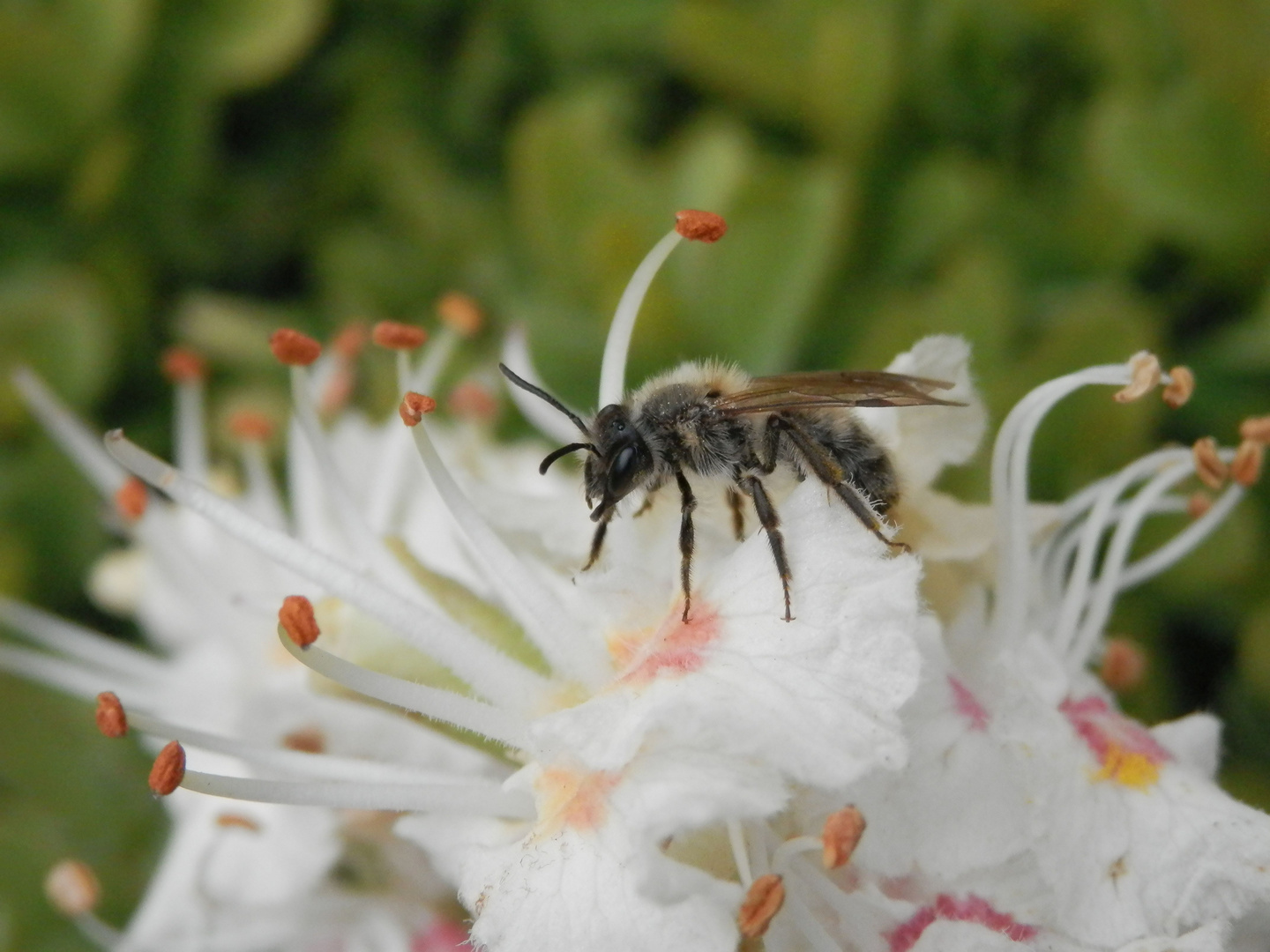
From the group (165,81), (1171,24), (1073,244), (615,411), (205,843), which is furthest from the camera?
(165,81)

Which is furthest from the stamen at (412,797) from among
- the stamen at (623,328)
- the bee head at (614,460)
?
the stamen at (623,328)

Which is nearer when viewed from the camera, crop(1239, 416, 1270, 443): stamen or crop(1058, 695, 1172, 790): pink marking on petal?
crop(1058, 695, 1172, 790): pink marking on petal

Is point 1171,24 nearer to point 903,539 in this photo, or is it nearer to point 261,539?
point 903,539

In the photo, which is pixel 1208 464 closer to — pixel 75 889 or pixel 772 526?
pixel 772 526

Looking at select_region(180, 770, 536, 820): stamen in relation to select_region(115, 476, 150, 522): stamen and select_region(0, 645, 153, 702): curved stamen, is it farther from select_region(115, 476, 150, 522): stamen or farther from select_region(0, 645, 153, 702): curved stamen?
select_region(0, 645, 153, 702): curved stamen

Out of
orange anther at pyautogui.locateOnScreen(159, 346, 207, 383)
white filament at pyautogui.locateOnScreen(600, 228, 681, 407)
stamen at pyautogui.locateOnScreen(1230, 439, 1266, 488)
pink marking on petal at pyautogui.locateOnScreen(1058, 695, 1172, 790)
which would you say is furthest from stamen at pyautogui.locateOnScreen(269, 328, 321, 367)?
stamen at pyautogui.locateOnScreen(1230, 439, 1266, 488)

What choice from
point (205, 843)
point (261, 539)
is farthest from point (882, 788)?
point (205, 843)

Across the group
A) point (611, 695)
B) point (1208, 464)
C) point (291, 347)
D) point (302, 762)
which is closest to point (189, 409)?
point (291, 347)
